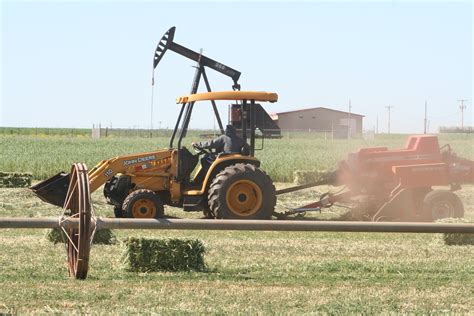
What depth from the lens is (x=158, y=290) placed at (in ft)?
33.2

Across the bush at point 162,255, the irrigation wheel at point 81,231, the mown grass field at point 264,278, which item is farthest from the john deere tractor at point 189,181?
the irrigation wheel at point 81,231

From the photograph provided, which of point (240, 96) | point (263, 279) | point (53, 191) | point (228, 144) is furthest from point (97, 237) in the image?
point (240, 96)

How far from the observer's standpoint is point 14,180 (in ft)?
84.3

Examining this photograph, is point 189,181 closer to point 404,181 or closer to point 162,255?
point 404,181

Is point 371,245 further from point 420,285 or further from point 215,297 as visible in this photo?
point 215,297

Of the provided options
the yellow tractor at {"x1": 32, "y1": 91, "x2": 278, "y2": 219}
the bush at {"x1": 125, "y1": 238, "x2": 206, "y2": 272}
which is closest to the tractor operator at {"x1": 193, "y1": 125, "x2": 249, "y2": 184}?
the yellow tractor at {"x1": 32, "y1": 91, "x2": 278, "y2": 219}

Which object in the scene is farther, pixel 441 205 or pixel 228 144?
pixel 441 205

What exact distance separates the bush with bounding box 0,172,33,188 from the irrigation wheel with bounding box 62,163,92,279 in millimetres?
14708

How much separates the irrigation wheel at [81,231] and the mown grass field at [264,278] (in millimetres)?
186

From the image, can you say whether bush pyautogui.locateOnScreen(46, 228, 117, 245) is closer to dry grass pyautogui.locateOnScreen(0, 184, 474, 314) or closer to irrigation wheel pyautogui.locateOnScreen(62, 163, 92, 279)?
dry grass pyautogui.locateOnScreen(0, 184, 474, 314)

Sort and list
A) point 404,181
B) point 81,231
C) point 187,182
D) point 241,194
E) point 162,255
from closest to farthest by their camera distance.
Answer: point 81,231, point 162,255, point 241,194, point 187,182, point 404,181

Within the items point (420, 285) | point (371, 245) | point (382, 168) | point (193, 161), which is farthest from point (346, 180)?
point (420, 285)

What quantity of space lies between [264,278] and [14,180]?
1563cm

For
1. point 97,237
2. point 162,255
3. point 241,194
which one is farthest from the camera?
point 241,194
